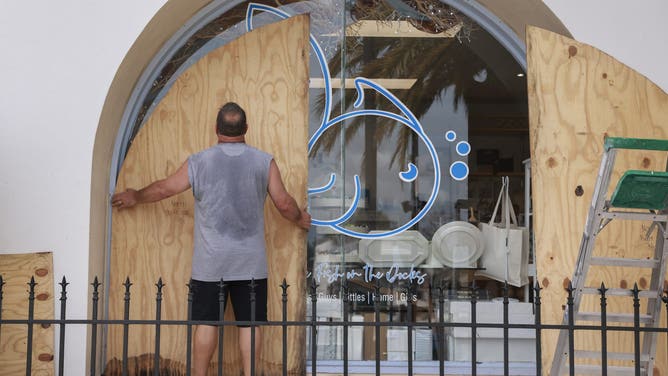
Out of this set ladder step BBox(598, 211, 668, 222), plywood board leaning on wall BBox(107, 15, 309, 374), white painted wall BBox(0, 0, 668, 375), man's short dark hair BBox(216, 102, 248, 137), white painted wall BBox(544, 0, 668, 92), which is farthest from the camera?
plywood board leaning on wall BBox(107, 15, 309, 374)

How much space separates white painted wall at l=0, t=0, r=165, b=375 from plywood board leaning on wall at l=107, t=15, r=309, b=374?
388 millimetres

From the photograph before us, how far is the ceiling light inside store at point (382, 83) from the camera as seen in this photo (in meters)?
5.96

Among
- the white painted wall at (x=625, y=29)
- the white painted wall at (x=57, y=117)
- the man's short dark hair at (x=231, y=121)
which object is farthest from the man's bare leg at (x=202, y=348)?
the white painted wall at (x=625, y=29)

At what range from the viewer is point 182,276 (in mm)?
5355

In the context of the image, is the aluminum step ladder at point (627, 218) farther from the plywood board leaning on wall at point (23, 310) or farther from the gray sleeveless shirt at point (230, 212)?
the plywood board leaning on wall at point (23, 310)

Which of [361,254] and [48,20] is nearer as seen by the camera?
[48,20]

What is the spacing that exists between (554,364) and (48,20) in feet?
12.0

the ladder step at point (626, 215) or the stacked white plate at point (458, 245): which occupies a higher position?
the ladder step at point (626, 215)

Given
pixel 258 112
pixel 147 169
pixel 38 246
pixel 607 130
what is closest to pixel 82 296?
pixel 38 246

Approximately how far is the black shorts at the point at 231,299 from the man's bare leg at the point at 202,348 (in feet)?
0.26

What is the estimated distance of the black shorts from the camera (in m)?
4.74

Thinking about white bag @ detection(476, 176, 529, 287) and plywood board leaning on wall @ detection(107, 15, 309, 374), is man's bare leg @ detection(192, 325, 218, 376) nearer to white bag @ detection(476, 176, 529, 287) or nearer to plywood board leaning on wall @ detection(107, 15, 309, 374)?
plywood board leaning on wall @ detection(107, 15, 309, 374)

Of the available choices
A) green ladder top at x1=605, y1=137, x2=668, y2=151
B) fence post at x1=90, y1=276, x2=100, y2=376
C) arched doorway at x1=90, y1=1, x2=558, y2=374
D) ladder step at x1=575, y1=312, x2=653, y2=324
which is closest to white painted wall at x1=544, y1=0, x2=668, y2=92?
arched doorway at x1=90, y1=1, x2=558, y2=374

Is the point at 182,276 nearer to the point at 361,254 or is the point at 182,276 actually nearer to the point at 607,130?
the point at 361,254
